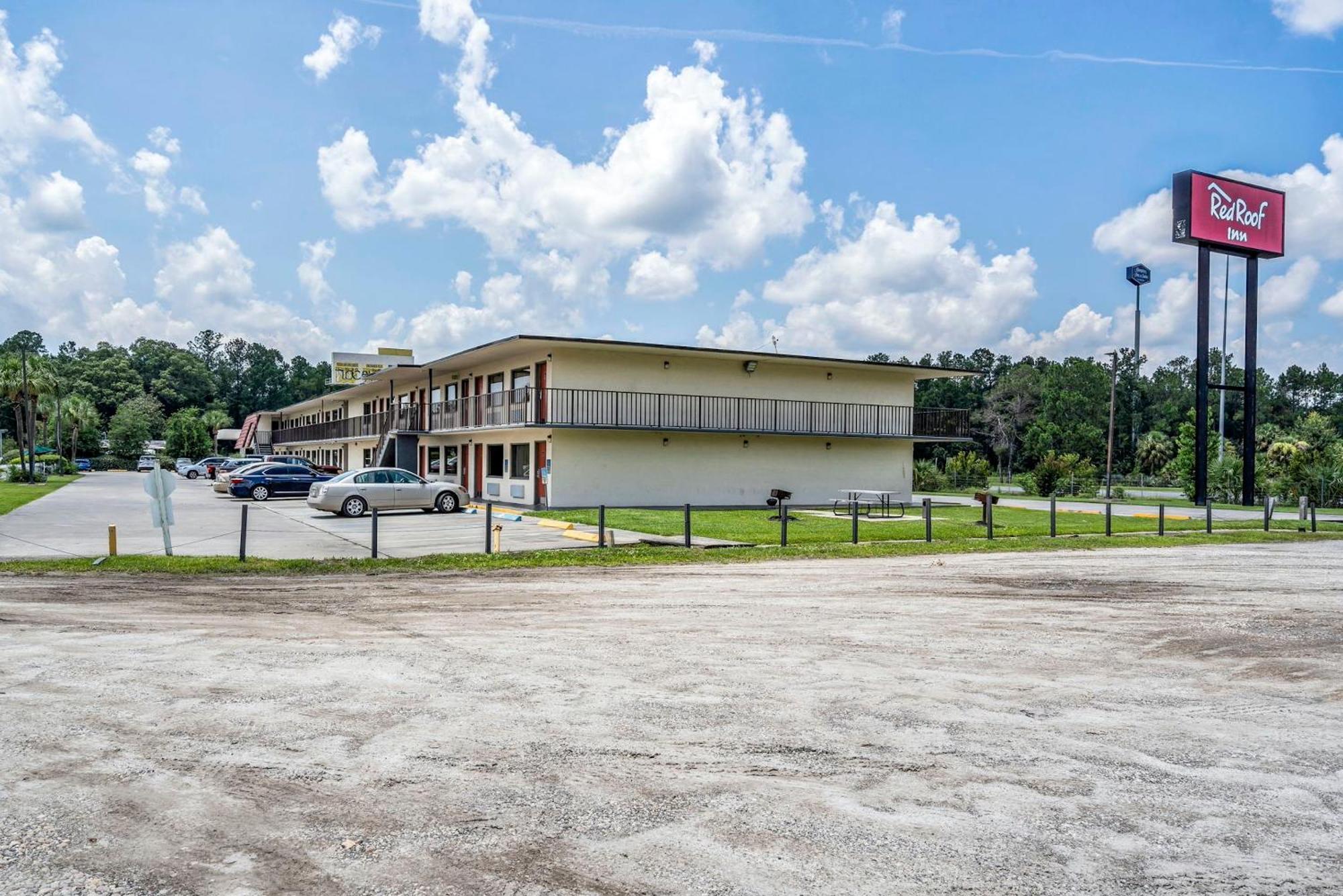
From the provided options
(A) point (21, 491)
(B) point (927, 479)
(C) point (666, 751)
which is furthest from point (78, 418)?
(C) point (666, 751)

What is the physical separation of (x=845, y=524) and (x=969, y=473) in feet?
101

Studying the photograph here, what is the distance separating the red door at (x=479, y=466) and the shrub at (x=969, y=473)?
27.1 meters

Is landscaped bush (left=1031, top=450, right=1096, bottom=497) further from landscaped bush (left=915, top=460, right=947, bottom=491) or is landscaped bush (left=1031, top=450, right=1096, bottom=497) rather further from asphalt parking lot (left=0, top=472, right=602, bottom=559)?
asphalt parking lot (left=0, top=472, right=602, bottom=559)

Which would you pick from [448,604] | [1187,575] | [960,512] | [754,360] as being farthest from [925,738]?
[754,360]

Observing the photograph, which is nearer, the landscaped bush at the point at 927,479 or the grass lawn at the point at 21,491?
the grass lawn at the point at 21,491

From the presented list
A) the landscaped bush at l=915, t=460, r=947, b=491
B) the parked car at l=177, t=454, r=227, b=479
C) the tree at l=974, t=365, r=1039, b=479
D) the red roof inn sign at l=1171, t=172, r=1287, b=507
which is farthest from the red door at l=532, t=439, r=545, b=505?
the tree at l=974, t=365, r=1039, b=479

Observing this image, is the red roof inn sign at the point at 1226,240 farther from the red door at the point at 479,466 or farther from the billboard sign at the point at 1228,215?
the red door at the point at 479,466

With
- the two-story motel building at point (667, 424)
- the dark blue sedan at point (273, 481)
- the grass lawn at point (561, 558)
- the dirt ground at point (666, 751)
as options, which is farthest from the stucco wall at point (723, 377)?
the dirt ground at point (666, 751)

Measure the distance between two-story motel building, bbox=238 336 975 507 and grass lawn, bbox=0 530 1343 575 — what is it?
1336cm

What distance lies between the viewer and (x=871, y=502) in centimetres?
3556

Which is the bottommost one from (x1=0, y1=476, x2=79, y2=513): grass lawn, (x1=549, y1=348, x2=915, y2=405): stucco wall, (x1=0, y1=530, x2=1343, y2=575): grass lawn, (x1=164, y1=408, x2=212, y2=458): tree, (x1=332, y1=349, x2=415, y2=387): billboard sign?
(x1=0, y1=530, x2=1343, y2=575): grass lawn

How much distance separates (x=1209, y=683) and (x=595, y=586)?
777 cm

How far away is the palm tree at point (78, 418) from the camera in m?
86.3

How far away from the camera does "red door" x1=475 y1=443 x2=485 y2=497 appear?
37438mm
